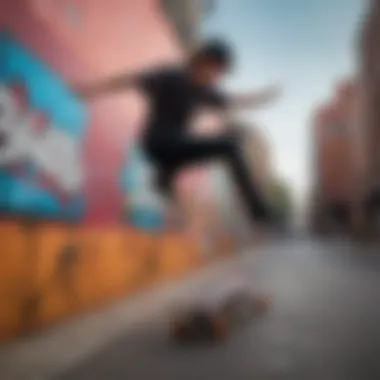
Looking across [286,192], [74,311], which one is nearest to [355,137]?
[286,192]

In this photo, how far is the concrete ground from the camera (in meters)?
1.33

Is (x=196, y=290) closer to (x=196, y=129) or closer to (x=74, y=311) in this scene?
(x=74, y=311)

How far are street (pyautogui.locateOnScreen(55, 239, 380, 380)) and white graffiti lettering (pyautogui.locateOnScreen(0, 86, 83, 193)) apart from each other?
0.64 meters

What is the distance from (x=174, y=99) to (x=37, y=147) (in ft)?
2.31

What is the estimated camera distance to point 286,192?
170 centimetres

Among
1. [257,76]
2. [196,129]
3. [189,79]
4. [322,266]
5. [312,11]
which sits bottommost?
[322,266]

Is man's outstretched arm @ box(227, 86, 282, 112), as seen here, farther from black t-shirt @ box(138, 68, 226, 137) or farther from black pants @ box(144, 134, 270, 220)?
black pants @ box(144, 134, 270, 220)

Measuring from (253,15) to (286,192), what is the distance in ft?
2.08

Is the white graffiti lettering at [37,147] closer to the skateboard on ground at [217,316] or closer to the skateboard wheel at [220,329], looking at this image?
the skateboard on ground at [217,316]

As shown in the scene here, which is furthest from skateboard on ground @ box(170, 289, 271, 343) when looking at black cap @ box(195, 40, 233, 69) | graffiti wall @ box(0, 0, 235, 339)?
black cap @ box(195, 40, 233, 69)

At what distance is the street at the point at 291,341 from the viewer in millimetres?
1326

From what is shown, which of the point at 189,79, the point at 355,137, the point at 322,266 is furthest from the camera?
the point at 322,266

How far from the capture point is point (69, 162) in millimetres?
2043

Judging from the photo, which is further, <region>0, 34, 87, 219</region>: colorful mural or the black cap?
<region>0, 34, 87, 219</region>: colorful mural
